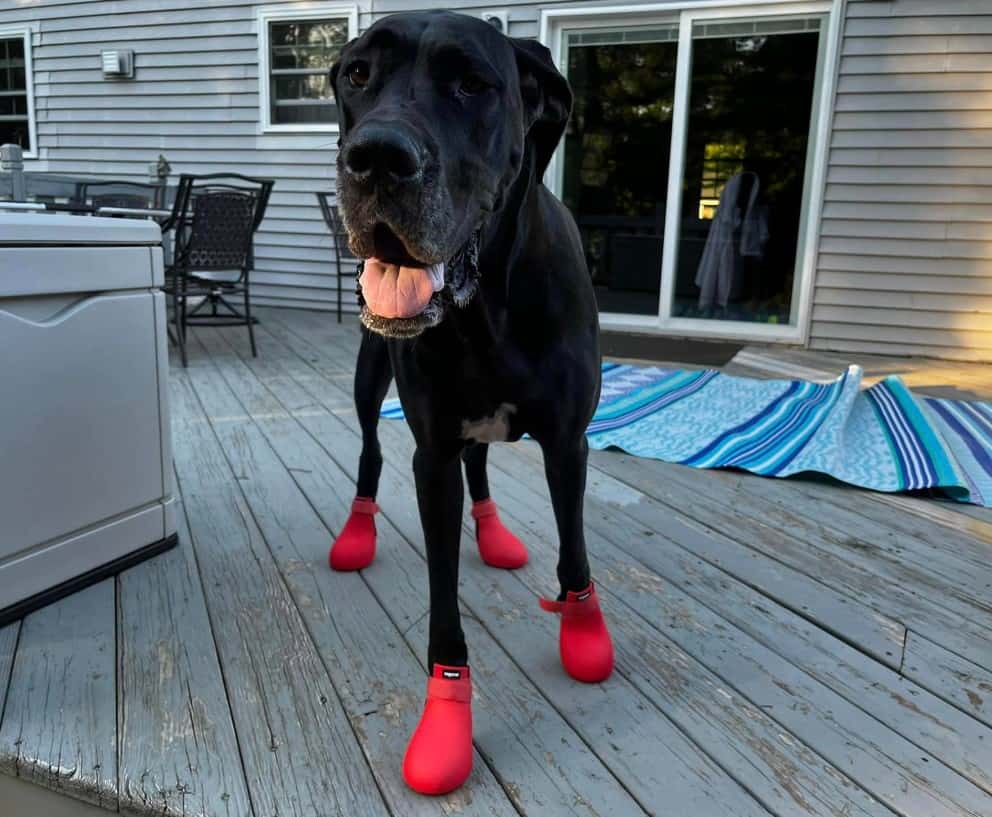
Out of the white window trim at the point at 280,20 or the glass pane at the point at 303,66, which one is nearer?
the white window trim at the point at 280,20

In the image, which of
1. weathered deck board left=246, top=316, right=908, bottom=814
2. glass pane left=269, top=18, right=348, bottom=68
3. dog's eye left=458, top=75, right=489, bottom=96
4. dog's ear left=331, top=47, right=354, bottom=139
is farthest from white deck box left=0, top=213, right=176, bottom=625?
glass pane left=269, top=18, right=348, bottom=68

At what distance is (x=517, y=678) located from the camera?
1.41m

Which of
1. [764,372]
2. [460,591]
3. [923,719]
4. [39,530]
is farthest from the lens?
[764,372]

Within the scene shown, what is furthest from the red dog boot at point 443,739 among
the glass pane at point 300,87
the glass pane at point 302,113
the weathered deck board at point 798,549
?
the glass pane at point 300,87

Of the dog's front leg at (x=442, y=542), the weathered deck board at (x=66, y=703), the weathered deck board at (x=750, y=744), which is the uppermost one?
the dog's front leg at (x=442, y=542)

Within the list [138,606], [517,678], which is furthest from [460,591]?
[138,606]

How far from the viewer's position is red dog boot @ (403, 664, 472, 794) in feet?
3.63

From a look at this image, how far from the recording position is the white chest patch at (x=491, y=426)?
1228 mm

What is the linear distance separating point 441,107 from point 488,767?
941mm

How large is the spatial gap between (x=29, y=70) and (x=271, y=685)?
8094mm

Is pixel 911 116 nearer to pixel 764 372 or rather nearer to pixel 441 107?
pixel 764 372

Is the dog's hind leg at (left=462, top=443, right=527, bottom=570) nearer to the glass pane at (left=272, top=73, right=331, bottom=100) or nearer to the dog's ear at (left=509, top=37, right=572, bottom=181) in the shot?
the dog's ear at (left=509, top=37, right=572, bottom=181)

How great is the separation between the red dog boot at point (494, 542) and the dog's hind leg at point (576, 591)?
42cm

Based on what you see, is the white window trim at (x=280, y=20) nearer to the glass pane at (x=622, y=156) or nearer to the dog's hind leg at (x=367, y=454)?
the glass pane at (x=622, y=156)
